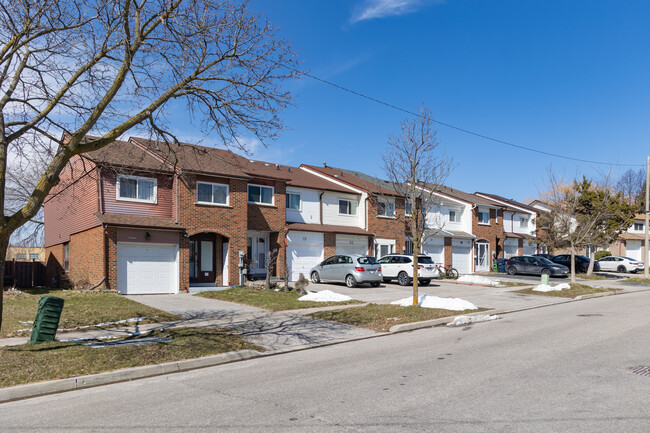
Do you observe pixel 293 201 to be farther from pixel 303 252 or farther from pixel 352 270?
pixel 352 270

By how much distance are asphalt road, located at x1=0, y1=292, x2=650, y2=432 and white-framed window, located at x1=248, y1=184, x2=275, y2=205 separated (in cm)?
1679

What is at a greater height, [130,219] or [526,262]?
[130,219]

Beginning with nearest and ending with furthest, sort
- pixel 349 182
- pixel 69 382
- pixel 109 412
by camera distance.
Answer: pixel 109 412 < pixel 69 382 < pixel 349 182

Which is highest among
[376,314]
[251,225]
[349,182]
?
[349,182]

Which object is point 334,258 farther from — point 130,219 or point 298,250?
point 130,219

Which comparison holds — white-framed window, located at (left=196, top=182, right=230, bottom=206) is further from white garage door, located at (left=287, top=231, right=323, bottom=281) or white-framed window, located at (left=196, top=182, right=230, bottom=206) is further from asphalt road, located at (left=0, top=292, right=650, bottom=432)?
asphalt road, located at (left=0, top=292, right=650, bottom=432)

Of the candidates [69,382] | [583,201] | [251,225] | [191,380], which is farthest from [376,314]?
[583,201]

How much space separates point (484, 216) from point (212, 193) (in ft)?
81.4

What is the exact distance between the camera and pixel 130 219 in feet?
69.8

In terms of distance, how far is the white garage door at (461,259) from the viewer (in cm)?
3766

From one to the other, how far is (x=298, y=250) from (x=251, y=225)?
3379mm

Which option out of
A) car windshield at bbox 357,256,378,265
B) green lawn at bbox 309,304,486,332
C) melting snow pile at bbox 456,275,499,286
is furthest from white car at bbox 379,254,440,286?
green lawn at bbox 309,304,486,332

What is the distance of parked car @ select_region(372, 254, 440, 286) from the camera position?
2605 centimetres

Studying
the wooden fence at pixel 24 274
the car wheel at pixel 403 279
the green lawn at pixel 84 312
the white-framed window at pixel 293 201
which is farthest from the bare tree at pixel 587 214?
the wooden fence at pixel 24 274
